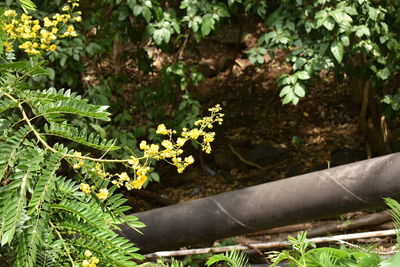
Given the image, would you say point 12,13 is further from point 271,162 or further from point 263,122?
point 263,122

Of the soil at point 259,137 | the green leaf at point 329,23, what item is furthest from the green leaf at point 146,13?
the soil at point 259,137

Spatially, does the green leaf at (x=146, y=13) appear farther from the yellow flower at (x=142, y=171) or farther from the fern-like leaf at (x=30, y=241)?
the fern-like leaf at (x=30, y=241)

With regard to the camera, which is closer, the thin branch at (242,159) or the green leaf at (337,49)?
the green leaf at (337,49)

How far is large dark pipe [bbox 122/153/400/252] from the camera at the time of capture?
10.1 feet

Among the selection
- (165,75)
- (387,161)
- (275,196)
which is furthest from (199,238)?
(165,75)

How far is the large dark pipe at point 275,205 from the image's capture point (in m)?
3.07

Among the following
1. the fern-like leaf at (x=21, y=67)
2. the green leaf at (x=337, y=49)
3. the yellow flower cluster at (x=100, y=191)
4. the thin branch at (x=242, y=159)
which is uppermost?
the fern-like leaf at (x=21, y=67)

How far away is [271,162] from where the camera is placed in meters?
6.04

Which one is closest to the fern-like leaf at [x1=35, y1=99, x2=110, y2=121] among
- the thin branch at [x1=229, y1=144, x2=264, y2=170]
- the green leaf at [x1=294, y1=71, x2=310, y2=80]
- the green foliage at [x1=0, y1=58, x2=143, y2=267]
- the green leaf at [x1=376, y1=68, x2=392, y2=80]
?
the green foliage at [x1=0, y1=58, x2=143, y2=267]

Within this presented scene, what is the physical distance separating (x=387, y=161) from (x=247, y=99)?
3716mm

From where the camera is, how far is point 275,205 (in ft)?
10.5

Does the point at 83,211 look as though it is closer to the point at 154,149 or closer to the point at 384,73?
the point at 154,149

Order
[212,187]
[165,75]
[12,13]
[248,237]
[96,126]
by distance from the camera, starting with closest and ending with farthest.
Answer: [12,13] → [96,126] → [165,75] → [248,237] → [212,187]

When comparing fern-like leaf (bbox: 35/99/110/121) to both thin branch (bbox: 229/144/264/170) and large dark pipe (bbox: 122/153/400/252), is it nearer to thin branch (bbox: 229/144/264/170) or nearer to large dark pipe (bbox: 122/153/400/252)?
large dark pipe (bbox: 122/153/400/252)
